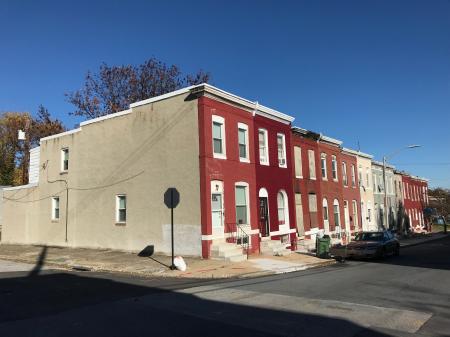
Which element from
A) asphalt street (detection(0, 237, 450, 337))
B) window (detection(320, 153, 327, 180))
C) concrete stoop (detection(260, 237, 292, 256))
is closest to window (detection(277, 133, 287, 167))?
Answer: concrete stoop (detection(260, 237, 292, 256))

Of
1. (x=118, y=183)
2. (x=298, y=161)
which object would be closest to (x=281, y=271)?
(x=118, y=183)

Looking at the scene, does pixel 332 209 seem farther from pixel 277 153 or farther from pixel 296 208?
pixel 277 153

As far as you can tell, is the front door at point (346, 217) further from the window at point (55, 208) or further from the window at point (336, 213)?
the window at point (55, 208)

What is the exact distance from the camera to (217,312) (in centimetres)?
862

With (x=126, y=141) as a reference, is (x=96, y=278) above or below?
below

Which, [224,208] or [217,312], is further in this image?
[224,208]

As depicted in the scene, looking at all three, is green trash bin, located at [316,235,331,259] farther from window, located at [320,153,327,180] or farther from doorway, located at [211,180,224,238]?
window, located at [320,153,327,180]

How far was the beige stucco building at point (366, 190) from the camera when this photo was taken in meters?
40.5

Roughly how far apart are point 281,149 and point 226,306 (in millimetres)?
18170

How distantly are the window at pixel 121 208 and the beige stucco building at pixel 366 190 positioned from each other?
2462 cm

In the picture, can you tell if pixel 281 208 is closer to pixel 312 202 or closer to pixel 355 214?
pixel 312 202

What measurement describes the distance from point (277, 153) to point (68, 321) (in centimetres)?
1921

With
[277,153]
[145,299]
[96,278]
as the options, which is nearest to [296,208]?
[277,153]

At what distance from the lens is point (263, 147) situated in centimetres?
2481
